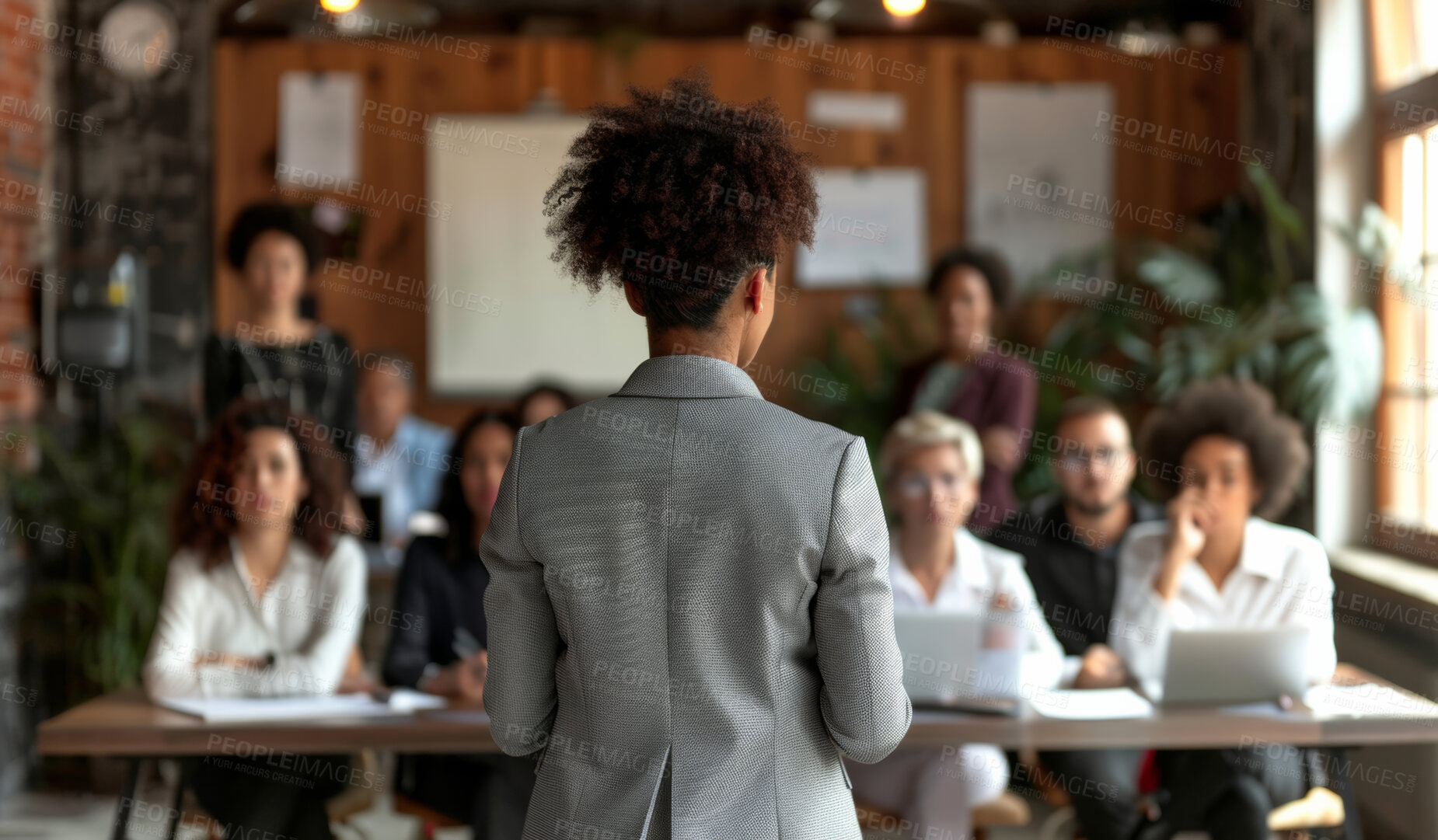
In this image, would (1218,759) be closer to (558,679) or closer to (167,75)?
(558,679)

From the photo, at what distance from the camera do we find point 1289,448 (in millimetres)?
3018

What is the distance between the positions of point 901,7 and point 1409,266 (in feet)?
5.08

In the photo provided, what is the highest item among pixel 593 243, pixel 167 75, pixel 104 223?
pixel 167 75

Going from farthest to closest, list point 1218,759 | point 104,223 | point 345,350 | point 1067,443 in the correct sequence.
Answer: point 104,223 → point 345,350 → point 1067,443 → point 1218,759

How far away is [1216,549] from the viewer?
9.86 ft

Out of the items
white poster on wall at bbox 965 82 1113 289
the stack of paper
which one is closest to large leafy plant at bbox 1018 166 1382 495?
white poster on wall at bbox 965 82 1113 289

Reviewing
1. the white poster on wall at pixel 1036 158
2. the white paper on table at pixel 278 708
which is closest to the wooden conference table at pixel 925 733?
the white paper on table at pixel 278 708

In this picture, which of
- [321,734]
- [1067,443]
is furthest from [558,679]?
[1067,443]

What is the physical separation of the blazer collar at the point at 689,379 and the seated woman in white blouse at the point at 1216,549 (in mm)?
1717

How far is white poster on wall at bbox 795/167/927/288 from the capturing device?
5336 millimetres

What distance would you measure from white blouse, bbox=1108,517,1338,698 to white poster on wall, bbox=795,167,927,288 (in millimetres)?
2544

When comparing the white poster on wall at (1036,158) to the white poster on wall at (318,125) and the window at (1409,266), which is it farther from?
the white poster on wall at (318,125)

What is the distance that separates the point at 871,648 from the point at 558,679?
1.08 feet

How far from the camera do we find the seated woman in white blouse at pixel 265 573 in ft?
8.78
